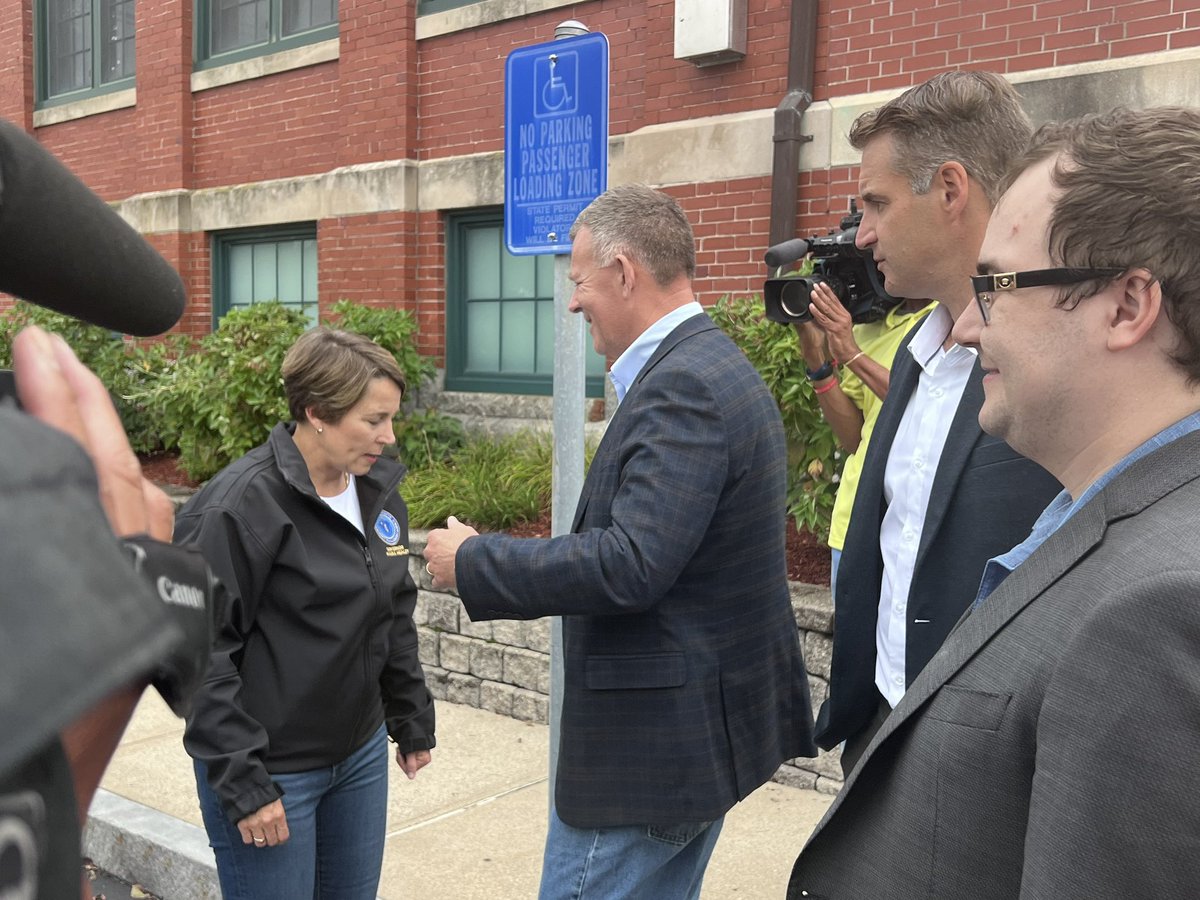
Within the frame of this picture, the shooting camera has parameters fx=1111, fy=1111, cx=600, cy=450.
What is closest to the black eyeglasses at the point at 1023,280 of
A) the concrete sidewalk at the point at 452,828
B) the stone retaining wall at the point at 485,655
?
the concrete sidewalk at the point at 452,828

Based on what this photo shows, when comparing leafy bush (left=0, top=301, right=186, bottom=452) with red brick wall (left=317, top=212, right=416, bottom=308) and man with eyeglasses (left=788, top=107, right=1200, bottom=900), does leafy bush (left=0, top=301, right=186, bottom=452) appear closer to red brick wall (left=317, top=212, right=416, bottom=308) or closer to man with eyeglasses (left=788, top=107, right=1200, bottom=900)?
red brick wall (left=317, top=212, right=416, bottom=308)

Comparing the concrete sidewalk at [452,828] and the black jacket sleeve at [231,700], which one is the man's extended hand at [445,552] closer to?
the black jacket sleeve at [231,700]

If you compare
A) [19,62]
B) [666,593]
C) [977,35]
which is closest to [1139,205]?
[666,593]

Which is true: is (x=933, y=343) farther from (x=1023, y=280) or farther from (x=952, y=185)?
(x=1023, y=280)

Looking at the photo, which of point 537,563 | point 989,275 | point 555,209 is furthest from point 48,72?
point 989,275

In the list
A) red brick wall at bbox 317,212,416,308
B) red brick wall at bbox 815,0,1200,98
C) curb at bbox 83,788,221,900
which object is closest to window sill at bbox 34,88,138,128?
red brick wall at bbox 317,212,416,308

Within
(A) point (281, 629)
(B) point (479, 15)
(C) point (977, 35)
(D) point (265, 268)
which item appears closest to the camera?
(A) point (281, 629)

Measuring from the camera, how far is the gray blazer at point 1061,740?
1.11m

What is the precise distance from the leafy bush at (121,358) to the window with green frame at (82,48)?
3.04m

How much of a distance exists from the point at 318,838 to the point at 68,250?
2.49 meters

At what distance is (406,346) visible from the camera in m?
8.79

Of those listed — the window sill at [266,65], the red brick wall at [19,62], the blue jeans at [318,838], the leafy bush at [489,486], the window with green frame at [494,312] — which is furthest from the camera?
the red brick wall at [19,62]

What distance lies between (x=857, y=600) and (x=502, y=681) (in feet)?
11.5

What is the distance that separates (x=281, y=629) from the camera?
279cm
